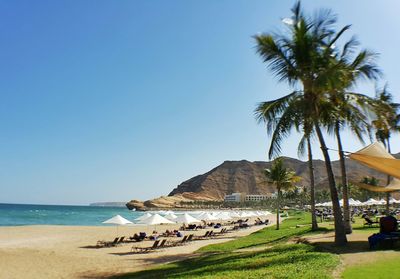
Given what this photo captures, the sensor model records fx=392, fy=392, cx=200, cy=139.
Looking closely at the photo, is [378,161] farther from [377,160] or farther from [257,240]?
[257,240]

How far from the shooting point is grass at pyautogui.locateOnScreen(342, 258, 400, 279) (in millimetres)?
7377

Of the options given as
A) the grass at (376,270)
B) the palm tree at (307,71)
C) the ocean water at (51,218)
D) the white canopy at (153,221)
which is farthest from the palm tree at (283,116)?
the ocean water at (51,218)

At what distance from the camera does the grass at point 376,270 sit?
738cm

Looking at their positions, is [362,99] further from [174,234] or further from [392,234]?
[174,234]

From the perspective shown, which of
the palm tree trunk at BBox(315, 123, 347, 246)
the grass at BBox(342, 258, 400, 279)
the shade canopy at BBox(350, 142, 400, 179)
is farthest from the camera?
the palm tree trunk at BBox(315, 123, 347, 246)

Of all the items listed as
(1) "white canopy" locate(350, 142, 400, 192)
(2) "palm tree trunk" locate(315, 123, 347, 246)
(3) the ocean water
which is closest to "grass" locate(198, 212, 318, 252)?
(2) "palm tree trunk" locate(315, 123, 347, 246)

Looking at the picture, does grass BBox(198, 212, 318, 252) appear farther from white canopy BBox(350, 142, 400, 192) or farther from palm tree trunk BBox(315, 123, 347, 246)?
white canopy BBox(350, 142, 400, 192)

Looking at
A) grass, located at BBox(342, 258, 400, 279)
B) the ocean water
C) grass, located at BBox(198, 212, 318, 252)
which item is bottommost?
the ocean water

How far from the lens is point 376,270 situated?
25.8ft

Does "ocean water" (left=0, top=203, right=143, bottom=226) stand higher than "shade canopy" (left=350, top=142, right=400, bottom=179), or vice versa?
"shade canopy" (left=350, top=142, right=400, bottom=179)

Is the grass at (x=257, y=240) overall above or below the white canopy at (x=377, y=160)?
below

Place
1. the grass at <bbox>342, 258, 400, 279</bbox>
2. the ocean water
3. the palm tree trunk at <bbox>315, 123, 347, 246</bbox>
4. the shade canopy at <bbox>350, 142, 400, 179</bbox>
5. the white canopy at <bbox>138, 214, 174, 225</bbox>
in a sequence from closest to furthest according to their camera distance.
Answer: the grass at <bbox>342, 258, 400, 279</bbox> → the shade canopy at <bbox>350, 142, 400, 179</bbox> → the palm tree trunk at <bbox>315, 123, 347, 246</bbox> → the white canopy at <bbox>138, 214, 174, 225</bbox> → the ocean water

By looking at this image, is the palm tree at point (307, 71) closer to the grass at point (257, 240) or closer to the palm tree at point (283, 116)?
the palm tree at point (283, 116)

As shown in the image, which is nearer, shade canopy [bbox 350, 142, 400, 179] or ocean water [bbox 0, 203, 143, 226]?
shade canopy [bbox 350, 142, 400, 179]
